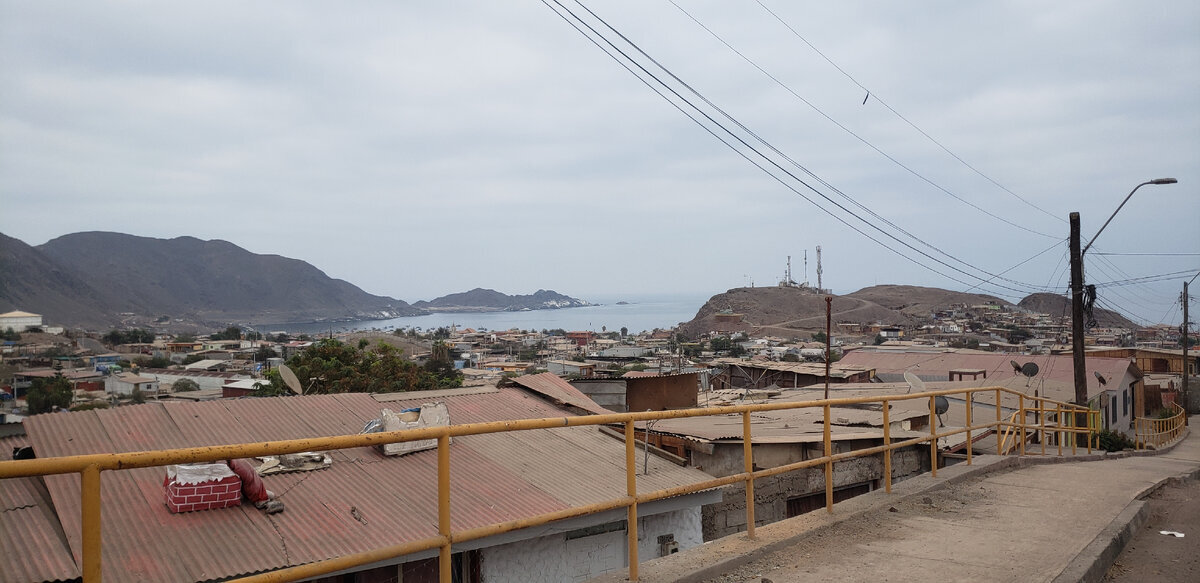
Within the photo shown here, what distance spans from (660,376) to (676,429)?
5.80 metres

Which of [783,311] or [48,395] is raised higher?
[783,311]

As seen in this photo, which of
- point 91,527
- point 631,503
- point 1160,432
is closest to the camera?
point 91,527

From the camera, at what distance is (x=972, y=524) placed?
6.92 metres

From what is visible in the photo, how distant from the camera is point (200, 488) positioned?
8344mm

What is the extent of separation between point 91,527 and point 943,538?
6.19 m

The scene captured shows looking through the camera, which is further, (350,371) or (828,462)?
(350,371)

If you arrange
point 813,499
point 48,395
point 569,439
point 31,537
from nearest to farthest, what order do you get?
point 31,537 < point 569,439 < point 813,499 < point 48,395

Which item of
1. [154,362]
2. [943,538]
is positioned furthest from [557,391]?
[154,362]

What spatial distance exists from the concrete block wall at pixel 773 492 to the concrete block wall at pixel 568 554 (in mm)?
1724

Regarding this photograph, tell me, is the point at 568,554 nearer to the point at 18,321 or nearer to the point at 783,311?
the point at 18,321

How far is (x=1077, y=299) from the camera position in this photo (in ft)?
71.5

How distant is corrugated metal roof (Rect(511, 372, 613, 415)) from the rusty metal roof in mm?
1652

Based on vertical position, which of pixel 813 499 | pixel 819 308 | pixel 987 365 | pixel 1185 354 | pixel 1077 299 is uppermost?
pixel 819 308

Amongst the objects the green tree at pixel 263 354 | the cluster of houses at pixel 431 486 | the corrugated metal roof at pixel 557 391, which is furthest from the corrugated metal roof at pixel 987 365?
the green tree at pixel 263 354
